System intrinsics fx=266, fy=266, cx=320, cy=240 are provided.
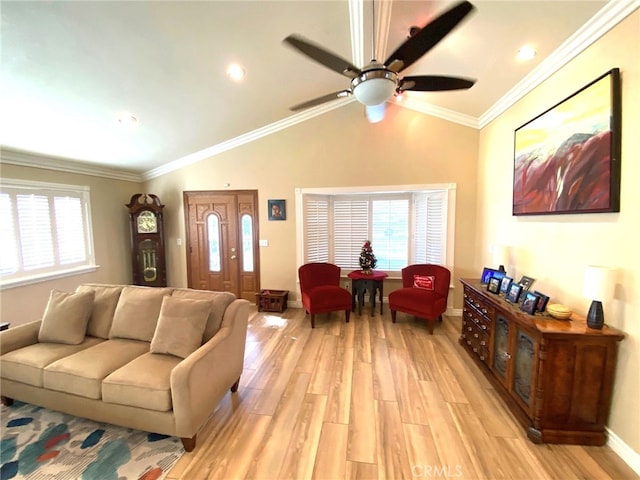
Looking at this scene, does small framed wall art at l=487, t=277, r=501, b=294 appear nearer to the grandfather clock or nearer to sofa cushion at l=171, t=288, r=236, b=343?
sofa cushion at l=171, t=288, r=236, b=343

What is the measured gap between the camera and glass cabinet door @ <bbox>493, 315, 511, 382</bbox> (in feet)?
7.79

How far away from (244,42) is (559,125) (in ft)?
9.77

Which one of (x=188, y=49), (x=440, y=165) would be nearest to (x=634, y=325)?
(x=440, y=165)

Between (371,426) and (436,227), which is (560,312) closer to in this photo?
(371,426)

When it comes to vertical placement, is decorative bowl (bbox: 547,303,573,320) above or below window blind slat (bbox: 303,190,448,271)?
below

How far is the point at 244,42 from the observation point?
8.47ft

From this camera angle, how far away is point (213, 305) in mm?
2359

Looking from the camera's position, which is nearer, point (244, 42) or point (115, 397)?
point (115, 397)

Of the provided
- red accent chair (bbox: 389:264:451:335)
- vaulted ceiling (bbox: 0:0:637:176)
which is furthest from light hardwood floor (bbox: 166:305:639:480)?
vaulted ceiling (bbox: 0:0:637:176)

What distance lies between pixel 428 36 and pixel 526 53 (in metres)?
1.56

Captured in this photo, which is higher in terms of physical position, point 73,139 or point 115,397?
point 73,139

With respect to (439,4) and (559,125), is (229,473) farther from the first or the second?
(439,4)

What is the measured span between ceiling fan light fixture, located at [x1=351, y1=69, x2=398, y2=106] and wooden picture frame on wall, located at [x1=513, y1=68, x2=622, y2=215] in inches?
58.8

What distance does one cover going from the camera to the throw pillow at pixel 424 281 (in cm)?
402
